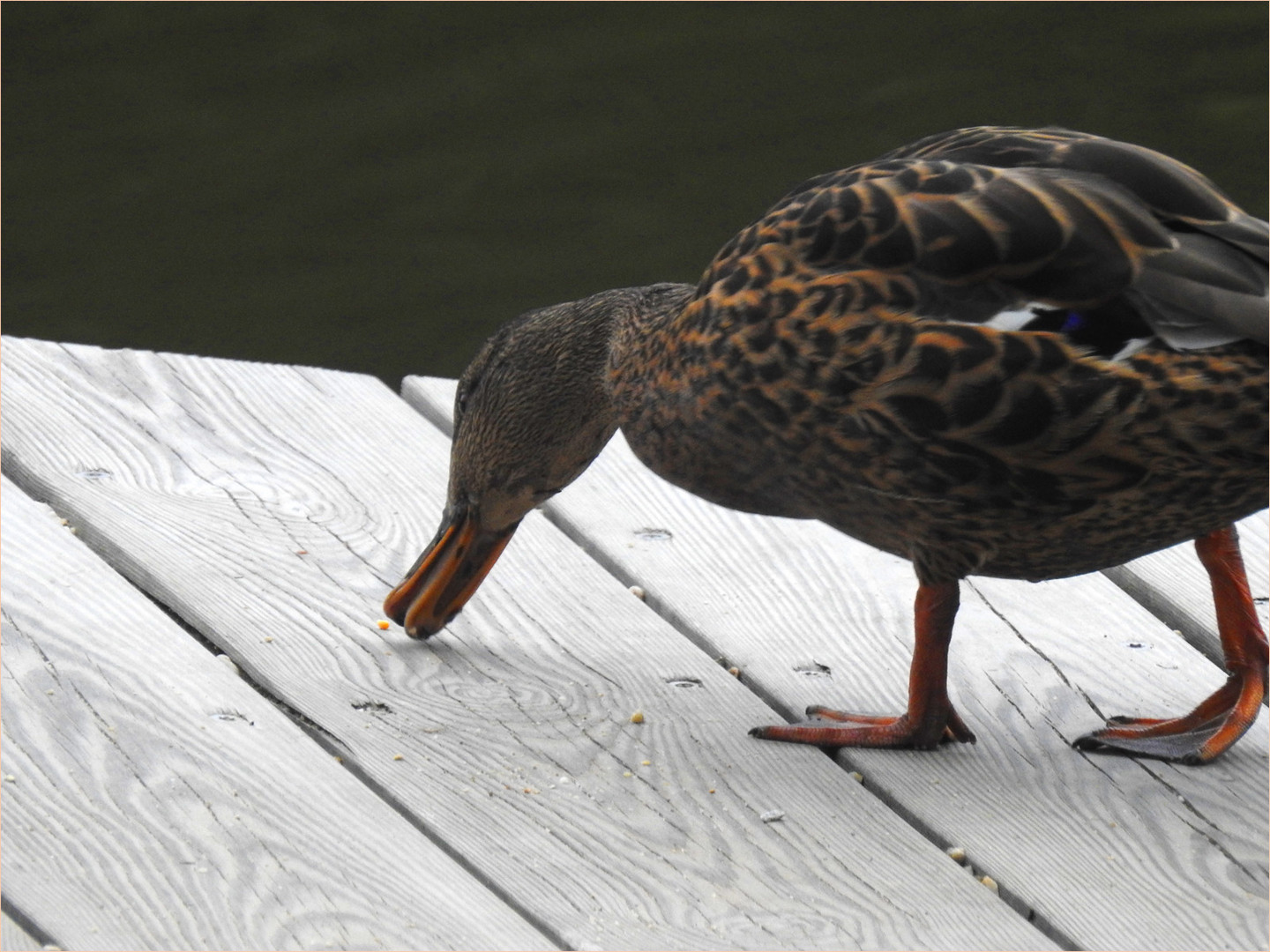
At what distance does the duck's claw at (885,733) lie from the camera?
253cm

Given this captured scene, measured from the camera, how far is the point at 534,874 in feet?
7.16

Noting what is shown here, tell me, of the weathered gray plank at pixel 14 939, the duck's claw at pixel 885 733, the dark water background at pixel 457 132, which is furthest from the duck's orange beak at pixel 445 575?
the dark water background at pixel 457 132

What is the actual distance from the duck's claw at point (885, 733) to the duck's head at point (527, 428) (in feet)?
1.96

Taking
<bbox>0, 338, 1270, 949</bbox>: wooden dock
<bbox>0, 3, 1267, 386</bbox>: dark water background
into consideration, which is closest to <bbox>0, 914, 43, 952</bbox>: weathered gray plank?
<bbox>0, 338, 1270, 949</bbox>: wooden dock

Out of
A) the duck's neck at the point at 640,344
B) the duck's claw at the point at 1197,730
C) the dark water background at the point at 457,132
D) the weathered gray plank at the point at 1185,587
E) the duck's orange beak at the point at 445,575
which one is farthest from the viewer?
the dark water background at the point at 457,132

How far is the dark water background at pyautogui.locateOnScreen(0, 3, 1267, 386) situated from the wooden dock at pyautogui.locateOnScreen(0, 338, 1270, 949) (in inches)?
172

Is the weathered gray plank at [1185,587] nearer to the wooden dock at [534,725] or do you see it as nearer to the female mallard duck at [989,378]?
the wooden dock at [534,725]

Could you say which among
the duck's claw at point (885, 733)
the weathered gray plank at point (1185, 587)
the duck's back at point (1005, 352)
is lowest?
the duck's claw at point (885, 733)

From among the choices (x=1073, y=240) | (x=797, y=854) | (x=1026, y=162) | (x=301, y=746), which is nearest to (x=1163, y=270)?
(x=1073, y=240)

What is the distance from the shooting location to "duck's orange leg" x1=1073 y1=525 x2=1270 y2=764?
2.53 m

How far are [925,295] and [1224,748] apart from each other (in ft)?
2.56

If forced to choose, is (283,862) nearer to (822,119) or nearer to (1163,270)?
(1163,270)

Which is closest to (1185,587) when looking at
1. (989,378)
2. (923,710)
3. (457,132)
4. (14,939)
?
(923,710)

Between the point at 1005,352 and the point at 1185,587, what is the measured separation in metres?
1.01
